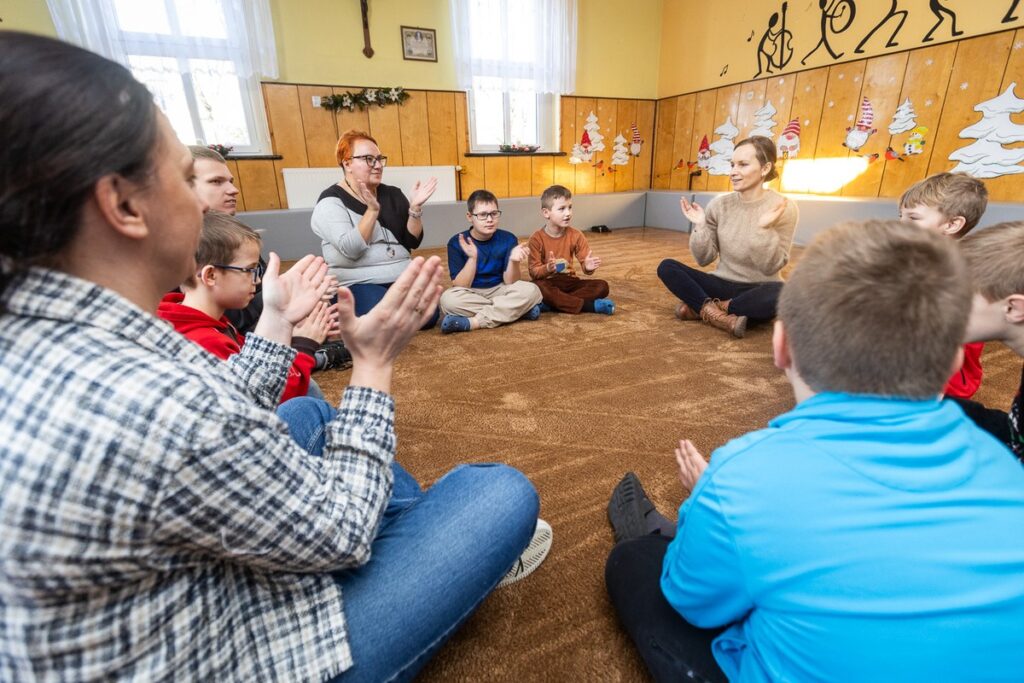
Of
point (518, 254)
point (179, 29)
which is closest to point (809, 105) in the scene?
point (518, 254)

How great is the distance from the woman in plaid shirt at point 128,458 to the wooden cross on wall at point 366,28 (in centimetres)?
552

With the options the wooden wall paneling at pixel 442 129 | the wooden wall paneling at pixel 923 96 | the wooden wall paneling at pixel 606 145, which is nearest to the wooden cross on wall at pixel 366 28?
the wooden wall paneling at pixel 442 129

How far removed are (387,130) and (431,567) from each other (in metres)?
5.58

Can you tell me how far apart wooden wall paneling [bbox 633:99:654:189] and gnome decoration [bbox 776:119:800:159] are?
2078 millimetres

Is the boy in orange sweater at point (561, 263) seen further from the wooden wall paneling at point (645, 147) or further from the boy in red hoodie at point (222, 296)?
the wooden wall paneling at point (645, 147)

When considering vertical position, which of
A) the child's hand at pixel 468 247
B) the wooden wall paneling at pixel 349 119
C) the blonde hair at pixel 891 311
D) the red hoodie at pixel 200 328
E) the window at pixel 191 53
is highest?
the window at pixel 191 53

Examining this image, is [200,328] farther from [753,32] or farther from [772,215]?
[753,32]

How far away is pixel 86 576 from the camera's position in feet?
1.34

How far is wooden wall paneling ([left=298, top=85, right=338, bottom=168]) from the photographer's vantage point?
5.02 meters

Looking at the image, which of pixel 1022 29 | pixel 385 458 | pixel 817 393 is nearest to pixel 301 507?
pixel 385 458

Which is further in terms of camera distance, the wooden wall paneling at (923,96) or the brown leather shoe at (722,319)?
the wooden wall paneling at (923,96)

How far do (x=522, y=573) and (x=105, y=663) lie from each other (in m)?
0.78

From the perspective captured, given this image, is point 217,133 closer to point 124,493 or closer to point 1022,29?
point 124,493

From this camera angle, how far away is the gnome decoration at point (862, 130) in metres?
4.46
